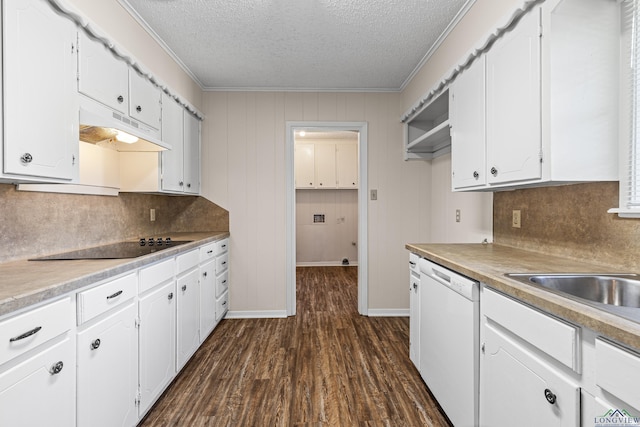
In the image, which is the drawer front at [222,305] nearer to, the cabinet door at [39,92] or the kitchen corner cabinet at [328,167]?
the cabinet door at [39,92]

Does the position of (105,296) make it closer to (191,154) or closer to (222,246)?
(222,246)

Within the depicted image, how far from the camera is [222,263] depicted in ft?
10.4

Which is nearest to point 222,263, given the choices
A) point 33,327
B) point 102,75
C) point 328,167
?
point 102,75

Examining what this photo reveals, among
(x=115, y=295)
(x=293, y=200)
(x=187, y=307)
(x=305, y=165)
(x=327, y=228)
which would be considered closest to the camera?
(x=115, y=295)

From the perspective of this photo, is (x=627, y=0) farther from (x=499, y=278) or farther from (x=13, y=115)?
(x=13, y=115)

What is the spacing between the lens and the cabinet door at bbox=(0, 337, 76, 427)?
3.01 feet

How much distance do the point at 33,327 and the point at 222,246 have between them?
7.11 feet

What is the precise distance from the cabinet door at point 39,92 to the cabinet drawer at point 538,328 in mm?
1971

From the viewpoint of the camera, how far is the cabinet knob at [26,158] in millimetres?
1246

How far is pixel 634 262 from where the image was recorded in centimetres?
123

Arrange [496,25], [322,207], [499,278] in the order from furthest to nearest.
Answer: [322,207] < [496,25] < [499,278]

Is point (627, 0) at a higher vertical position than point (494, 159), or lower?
higher

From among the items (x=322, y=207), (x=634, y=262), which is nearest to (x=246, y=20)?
(x=634, y=262)

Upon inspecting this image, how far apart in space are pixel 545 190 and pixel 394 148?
185cm
